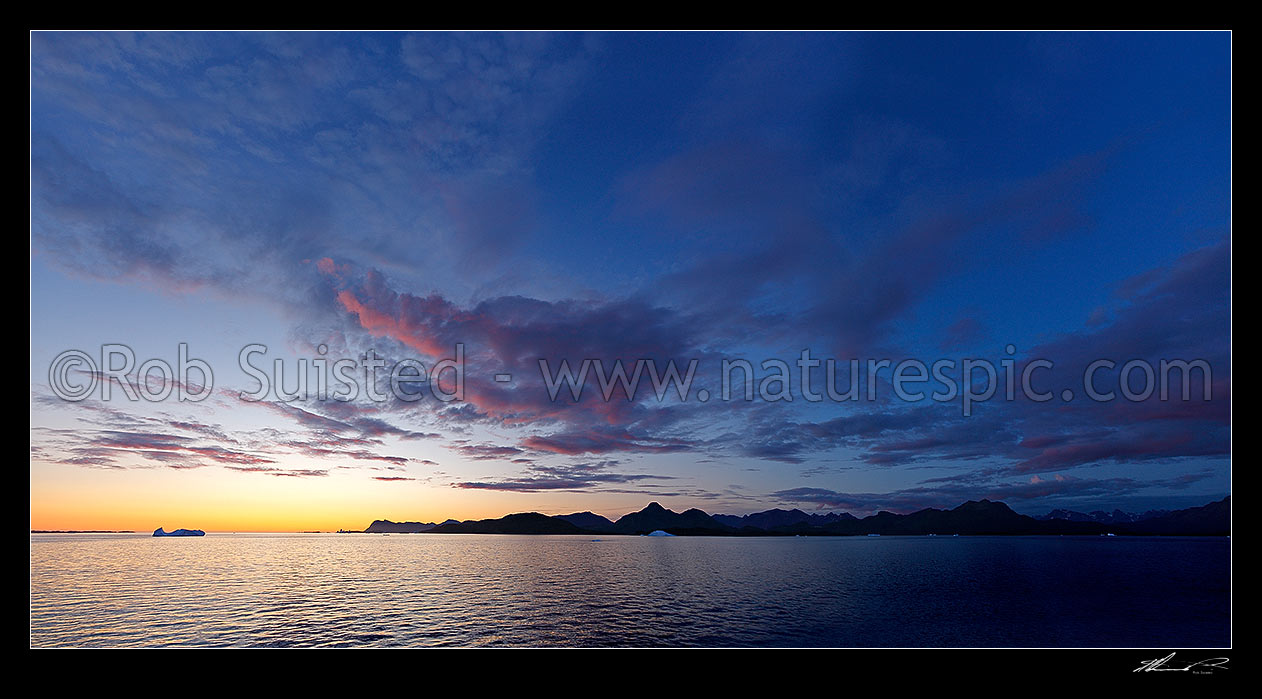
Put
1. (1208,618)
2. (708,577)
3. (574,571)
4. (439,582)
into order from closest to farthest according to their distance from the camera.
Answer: (1208,618), (439,582), (708,577), (574,571)
